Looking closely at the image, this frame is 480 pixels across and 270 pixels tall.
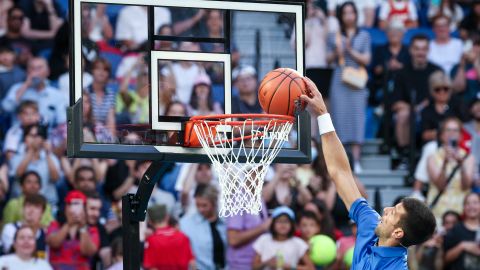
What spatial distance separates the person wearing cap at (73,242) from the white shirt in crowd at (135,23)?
6.16 ft

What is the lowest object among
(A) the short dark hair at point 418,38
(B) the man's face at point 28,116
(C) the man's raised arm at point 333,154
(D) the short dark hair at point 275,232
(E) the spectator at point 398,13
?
(D) the short dark hair at point 275,232

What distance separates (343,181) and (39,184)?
18.6 ft

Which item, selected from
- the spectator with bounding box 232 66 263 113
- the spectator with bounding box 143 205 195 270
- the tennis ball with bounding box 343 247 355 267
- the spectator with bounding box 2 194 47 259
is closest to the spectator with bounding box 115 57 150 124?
the spectator with bounding box 232 66 263 113

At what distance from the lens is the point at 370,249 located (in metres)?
7.69

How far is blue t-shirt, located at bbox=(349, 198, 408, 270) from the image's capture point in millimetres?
7562

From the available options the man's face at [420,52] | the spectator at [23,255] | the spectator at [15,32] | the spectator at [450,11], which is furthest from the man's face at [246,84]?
the spectator at [450,11]

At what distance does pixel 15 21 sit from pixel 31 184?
A: 2.71 metres

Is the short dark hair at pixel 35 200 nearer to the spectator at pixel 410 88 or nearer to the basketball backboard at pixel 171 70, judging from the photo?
the basketball backboard at pixel 171 70

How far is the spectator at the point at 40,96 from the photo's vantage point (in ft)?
44.3

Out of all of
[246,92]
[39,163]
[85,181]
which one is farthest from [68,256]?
[246,92]

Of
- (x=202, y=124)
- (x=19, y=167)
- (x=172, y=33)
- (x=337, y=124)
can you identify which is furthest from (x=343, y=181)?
(x=337, y=124)

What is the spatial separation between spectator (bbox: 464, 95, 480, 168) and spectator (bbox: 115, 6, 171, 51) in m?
4.74

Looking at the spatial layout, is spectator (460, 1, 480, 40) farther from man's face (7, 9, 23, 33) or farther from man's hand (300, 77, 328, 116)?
man's hand (300, 77, 328, 116)

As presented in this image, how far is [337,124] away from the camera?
14750 millimetres
